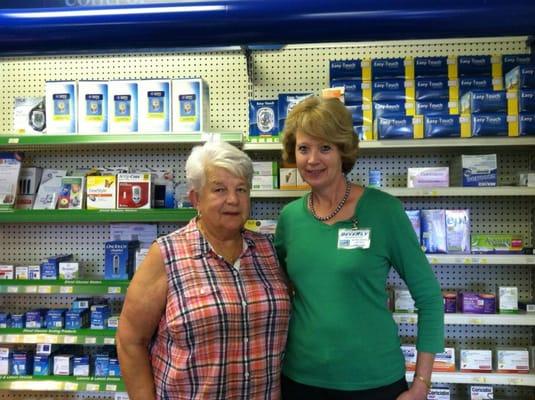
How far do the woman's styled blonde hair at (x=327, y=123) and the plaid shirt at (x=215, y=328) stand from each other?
507mm

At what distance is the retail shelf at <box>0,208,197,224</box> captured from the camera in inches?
104

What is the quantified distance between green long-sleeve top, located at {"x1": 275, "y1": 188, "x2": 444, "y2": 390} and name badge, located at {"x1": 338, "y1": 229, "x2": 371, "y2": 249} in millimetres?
14

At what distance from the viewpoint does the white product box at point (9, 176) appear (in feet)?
9.40

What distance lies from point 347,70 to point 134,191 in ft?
4.82

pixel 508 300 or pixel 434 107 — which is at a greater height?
pixel 434 107

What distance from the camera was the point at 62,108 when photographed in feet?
9.05

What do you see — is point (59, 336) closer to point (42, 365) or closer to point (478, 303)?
point (42, 365)

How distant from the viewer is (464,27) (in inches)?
17.8

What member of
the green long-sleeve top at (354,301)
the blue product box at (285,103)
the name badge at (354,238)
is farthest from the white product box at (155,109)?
the name badge at (354,238)

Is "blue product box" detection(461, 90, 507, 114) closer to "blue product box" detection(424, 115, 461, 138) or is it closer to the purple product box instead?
"blue product box" detection(424, 115, 461, 138)

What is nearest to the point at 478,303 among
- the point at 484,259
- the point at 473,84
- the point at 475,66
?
the point at 484,259

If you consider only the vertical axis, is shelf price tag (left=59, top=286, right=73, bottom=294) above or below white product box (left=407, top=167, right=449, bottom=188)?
below

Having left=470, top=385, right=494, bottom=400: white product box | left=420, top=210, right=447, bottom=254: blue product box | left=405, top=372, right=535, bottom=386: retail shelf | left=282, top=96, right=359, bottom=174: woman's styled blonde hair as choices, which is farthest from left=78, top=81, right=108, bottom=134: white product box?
left=470, top=385, right=494, bottom=400: white product box

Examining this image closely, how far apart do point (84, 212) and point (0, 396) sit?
5.74ft
